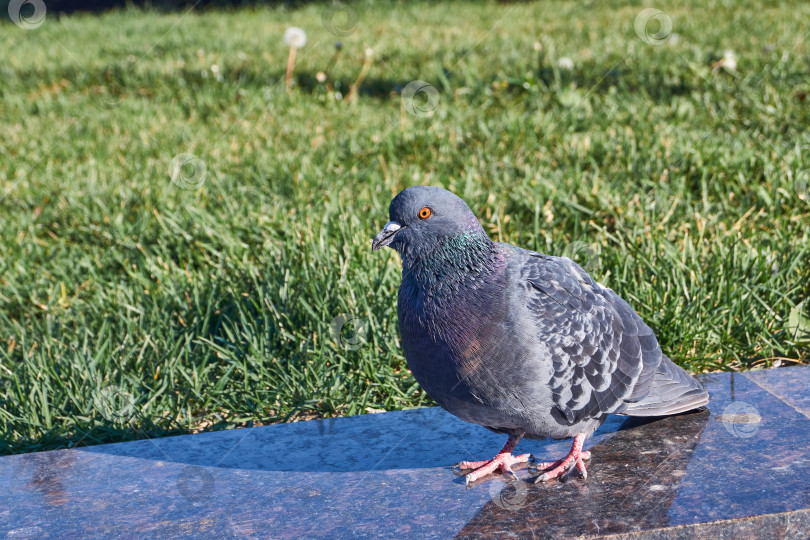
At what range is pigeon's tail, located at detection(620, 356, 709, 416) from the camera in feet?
7.73

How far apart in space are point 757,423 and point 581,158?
2531 mm

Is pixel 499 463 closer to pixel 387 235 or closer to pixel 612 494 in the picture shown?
pixel 612 494

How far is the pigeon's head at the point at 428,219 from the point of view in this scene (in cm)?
212
